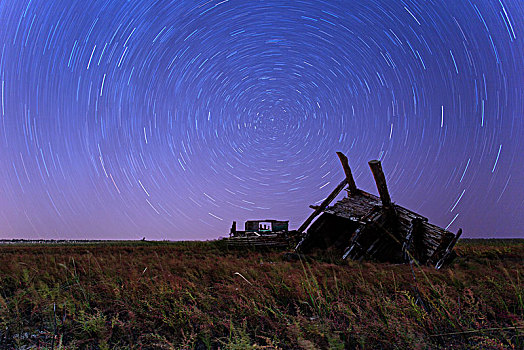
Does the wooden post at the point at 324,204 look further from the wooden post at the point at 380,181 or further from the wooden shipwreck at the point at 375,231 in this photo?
the wooden post at the point at 380,181

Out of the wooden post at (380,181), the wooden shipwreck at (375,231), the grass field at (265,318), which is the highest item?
the wooden post at (380,181)

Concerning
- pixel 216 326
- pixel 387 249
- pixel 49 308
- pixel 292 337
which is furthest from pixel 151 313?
pixel 387 249

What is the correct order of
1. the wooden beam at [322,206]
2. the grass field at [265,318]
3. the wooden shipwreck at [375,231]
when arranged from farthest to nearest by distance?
the wooden beam at [322,206]
the wooden shipwreck at [375,231]
the grass field at [265,318]

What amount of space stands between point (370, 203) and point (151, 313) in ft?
33.7

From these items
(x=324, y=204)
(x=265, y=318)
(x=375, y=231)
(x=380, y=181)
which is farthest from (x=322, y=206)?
(x=265, y=318)

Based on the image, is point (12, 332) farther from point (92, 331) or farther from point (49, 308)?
point (92, 331)

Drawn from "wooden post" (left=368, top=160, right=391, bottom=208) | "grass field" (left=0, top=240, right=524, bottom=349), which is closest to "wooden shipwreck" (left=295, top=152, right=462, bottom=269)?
"wooden post" (left=368, top=160, right=391, bottom=208)

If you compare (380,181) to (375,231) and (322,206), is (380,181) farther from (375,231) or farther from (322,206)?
(322,206)

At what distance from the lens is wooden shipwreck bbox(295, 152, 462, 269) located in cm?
1066

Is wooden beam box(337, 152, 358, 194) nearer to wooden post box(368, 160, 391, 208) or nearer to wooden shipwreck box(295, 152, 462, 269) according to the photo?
wooden shipwreck box(295, 152, 462, 269)

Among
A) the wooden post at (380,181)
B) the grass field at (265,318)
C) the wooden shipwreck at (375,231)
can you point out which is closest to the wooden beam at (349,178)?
the wooden shipwreck at (375,231)

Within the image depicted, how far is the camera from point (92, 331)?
3834 millimetres

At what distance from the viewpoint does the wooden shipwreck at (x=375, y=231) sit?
35.0 ft

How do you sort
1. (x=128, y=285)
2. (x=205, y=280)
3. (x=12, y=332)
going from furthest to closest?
(x=205, y=280), (x=128, y=285), (x=12, y=332)
